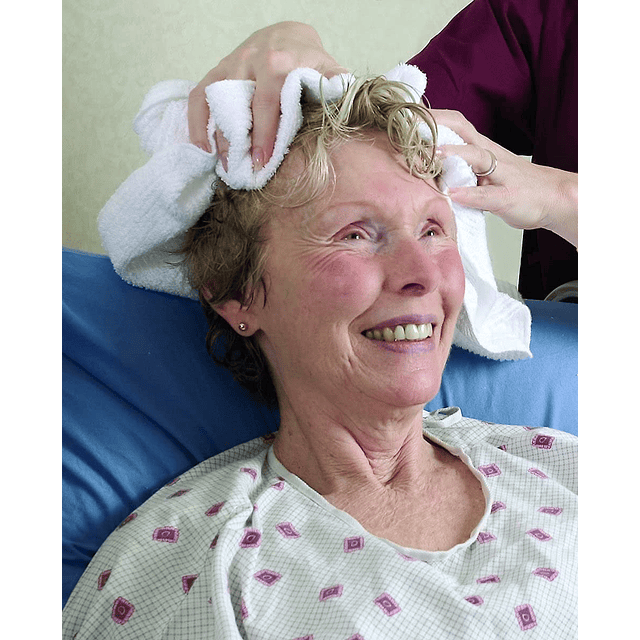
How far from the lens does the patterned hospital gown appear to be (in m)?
0.95

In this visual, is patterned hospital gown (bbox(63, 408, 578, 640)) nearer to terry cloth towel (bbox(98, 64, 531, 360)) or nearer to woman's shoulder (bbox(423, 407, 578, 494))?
woman's shoulder (bbox(423, 407, 578, 494))

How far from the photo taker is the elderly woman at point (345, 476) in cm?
98

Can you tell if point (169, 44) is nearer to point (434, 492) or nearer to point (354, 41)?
point (354, 41)

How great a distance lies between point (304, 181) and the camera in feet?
3.62

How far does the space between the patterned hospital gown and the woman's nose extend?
1.12ft

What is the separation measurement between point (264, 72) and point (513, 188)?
493mm

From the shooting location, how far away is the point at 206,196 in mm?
1186

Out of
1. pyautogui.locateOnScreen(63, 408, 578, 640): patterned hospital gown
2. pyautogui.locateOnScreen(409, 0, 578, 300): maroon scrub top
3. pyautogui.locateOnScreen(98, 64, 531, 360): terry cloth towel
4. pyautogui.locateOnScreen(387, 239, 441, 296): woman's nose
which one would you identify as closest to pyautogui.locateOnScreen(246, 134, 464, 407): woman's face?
pyautogui.locateOnScreen(387, 239, 441, 296): woman's nose

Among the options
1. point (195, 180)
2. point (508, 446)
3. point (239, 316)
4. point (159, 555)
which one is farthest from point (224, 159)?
point (508, 446)

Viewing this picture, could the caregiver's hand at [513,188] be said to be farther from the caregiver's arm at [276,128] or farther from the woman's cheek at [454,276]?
the woman's cheek at [454,276]

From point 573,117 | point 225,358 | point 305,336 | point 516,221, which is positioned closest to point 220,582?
point 305,336

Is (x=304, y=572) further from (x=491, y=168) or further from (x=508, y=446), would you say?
(x=491, y=168)

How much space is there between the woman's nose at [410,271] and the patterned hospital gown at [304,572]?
342 millimetres

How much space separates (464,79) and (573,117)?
278mm
